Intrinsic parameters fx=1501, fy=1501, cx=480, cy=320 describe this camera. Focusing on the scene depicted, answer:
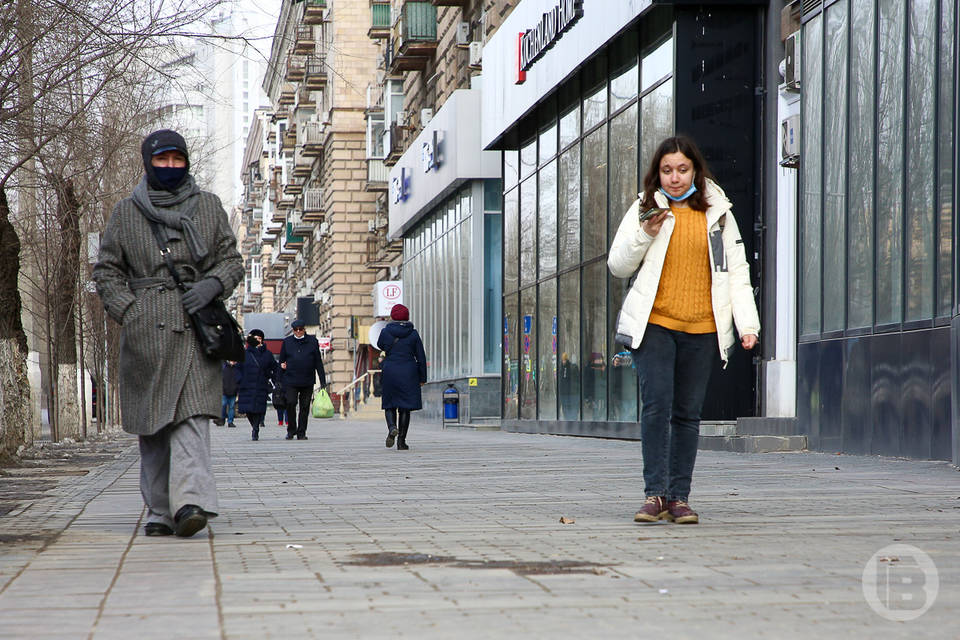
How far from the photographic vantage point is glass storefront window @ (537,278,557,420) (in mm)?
24766

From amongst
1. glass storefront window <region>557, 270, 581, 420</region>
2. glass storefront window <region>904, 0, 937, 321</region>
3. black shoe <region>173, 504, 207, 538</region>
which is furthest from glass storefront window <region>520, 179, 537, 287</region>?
black shoe <region>173, 504, 207, 538</region>

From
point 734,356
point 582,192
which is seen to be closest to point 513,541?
point 734,356

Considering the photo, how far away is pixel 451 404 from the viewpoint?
30.8 meters

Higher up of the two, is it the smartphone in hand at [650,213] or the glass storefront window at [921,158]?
the glass storefront window at [921,158]

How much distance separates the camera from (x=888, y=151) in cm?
1381

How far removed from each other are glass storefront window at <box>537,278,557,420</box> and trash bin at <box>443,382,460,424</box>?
4902 mm

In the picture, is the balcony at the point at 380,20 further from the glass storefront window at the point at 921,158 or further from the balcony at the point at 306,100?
the glass storefront window at the point at 921,158

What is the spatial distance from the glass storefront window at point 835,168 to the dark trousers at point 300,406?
30.6 feet

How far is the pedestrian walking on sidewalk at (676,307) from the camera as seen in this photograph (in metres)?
7.11

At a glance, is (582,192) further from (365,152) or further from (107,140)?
(365,152)

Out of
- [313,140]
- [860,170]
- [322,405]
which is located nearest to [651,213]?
[860,170]

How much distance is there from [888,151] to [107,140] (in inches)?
399

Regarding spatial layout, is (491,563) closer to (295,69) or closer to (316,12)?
(316,12)

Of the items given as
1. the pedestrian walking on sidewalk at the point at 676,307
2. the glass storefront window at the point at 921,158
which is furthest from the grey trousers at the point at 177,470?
the glass storefront window at the point at 921,158
